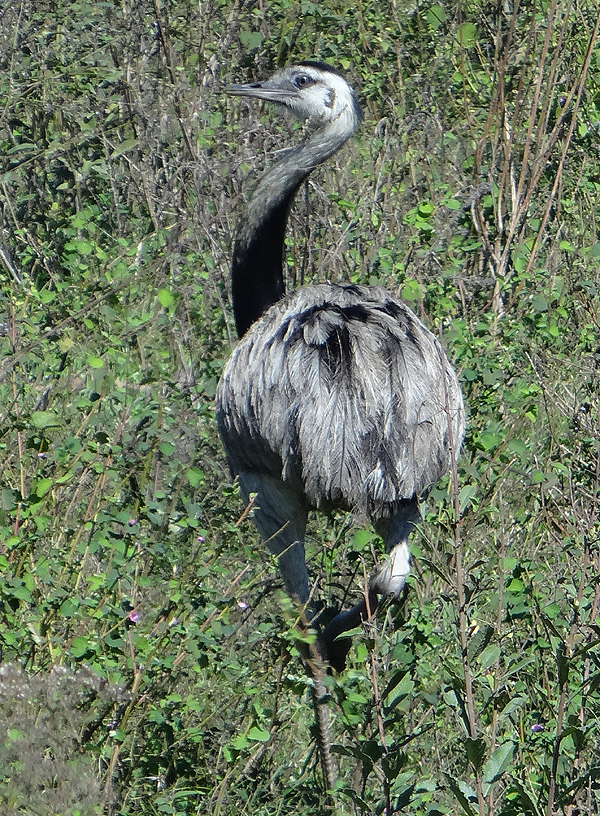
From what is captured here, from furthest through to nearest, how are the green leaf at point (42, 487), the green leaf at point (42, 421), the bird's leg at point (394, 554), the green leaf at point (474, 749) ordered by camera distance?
the bird's leg at point (394, 554)
the green leaf at point (42, 421)
the green leaf at point (42, 487)
the green leaf at point (474, 749)

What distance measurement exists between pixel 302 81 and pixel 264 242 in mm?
964

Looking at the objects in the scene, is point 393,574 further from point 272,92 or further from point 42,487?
point 272,92

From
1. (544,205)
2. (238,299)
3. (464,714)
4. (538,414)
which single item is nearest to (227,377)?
(238,299)

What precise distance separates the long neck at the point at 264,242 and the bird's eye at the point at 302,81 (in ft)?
1.86

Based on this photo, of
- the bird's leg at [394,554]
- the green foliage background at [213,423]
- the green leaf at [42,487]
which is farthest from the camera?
the bird's leg at [394,554]

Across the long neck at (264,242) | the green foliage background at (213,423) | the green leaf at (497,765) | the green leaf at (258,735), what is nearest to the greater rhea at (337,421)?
the green foliage background at (213,423)

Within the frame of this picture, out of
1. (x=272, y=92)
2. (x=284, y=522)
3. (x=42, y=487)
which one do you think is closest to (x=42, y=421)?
(x=42, y=487)

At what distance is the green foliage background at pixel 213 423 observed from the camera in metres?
2.93

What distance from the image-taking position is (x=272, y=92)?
538 cm

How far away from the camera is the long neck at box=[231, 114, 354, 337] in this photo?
4.86 metres

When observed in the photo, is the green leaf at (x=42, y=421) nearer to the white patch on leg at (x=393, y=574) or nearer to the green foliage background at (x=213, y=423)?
the green foliage background at (x=213, y=423)

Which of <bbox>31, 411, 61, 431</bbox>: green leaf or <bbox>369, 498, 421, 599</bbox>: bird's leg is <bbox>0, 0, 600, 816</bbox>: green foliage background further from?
<bbox>369, 498, 421, 599</bbox>: bird's leg

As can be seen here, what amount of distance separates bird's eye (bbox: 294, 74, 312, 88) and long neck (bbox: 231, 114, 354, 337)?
0.57 m

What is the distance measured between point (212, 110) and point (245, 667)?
419 centimetres
